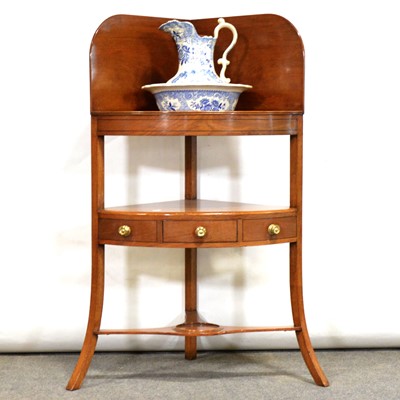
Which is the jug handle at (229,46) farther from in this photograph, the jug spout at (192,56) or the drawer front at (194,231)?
the drawer front at (194,231)

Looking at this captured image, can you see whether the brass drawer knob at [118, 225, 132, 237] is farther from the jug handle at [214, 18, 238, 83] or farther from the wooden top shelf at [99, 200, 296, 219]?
the jug handle at [214, 18, 238, 83]

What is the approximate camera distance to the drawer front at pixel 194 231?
8.06 feet

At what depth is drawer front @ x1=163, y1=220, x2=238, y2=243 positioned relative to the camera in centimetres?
246

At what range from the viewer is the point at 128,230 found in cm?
248

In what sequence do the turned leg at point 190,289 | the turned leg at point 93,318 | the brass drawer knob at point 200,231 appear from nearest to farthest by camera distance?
the brass drawer knob at point 200,231, the turned leg at point 93,318, the turned leg at point 190,289

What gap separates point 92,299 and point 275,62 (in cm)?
92

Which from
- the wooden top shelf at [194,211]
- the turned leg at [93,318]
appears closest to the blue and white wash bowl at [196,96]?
the wooden top shelf at [194,211]

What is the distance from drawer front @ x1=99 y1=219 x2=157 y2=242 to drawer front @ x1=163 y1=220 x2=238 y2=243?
1.7 inches

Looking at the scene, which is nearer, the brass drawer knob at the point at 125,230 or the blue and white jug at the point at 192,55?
the brass drawer knob at the point at 125,230

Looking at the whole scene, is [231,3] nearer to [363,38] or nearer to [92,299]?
[363,38]

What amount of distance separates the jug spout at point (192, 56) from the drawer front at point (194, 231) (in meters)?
0.44

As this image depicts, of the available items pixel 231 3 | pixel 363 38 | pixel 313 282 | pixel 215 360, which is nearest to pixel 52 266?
pixel 215 360

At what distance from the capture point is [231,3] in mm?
2975

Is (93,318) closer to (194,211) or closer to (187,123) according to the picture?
(194,211)
